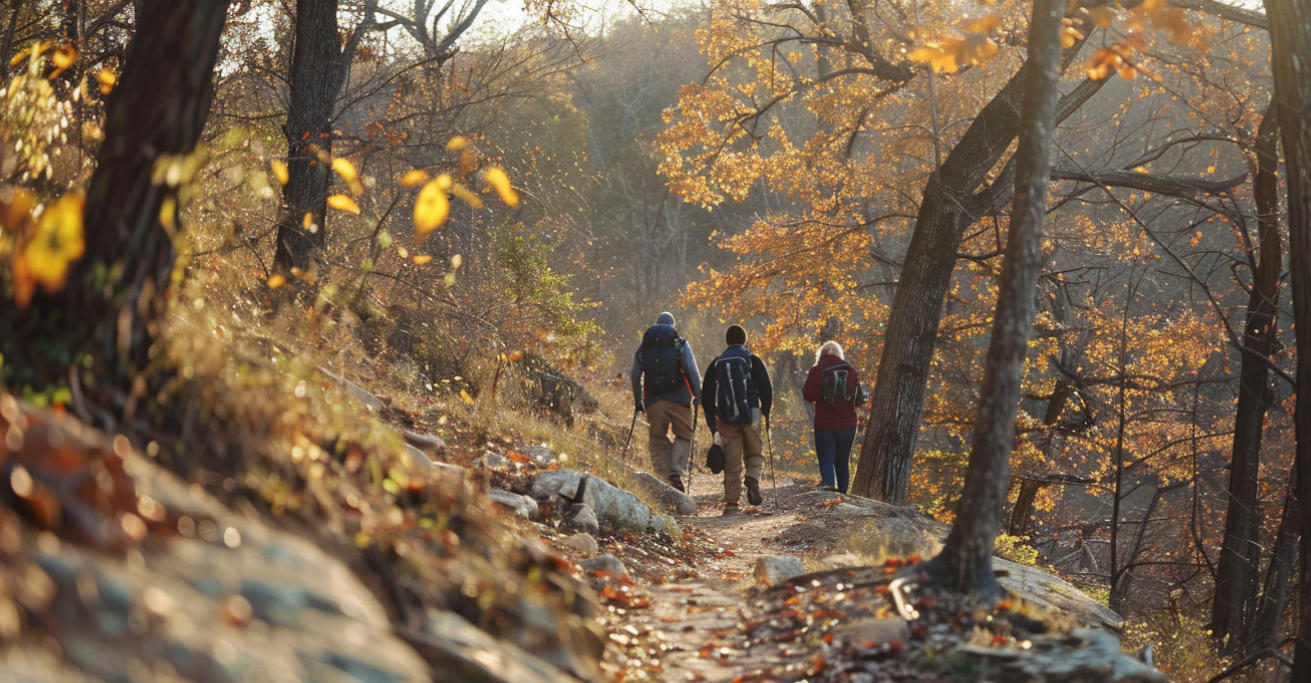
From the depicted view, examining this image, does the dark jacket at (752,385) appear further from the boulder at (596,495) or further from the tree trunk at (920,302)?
the boulder at (596,495)

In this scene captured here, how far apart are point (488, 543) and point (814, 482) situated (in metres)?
11.9

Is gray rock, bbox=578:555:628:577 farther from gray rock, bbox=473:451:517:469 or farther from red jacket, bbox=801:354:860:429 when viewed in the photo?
red jacket, bbox=801:354:860:429

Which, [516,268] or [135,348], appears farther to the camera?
[516,268]

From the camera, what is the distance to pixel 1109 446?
19906 millimetres

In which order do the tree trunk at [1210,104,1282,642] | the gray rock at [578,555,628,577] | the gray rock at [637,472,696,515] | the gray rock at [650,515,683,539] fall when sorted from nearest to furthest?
the gray rock at [578,555,628,577]
the gray rock at [650,515,683,539]
the gray rock at [637,472,696,515]
the tree trunk at [1210,104,1282,642]

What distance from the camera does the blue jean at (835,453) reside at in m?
13.2

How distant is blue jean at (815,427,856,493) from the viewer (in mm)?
13156

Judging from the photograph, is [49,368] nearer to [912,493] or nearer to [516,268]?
[516,268]

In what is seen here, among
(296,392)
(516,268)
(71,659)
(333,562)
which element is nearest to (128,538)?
(71,659)

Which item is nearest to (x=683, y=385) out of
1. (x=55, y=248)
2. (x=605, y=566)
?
(x=605, y=566)

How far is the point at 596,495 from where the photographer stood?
8672mm

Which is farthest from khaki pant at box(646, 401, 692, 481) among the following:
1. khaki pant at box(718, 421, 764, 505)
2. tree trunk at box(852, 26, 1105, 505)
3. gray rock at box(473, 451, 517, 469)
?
gray rock at box(473, 451, 517, 469)

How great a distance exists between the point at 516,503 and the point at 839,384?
593cm

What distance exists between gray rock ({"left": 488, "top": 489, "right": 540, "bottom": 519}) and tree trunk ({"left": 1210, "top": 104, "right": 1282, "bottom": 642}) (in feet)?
27.9
